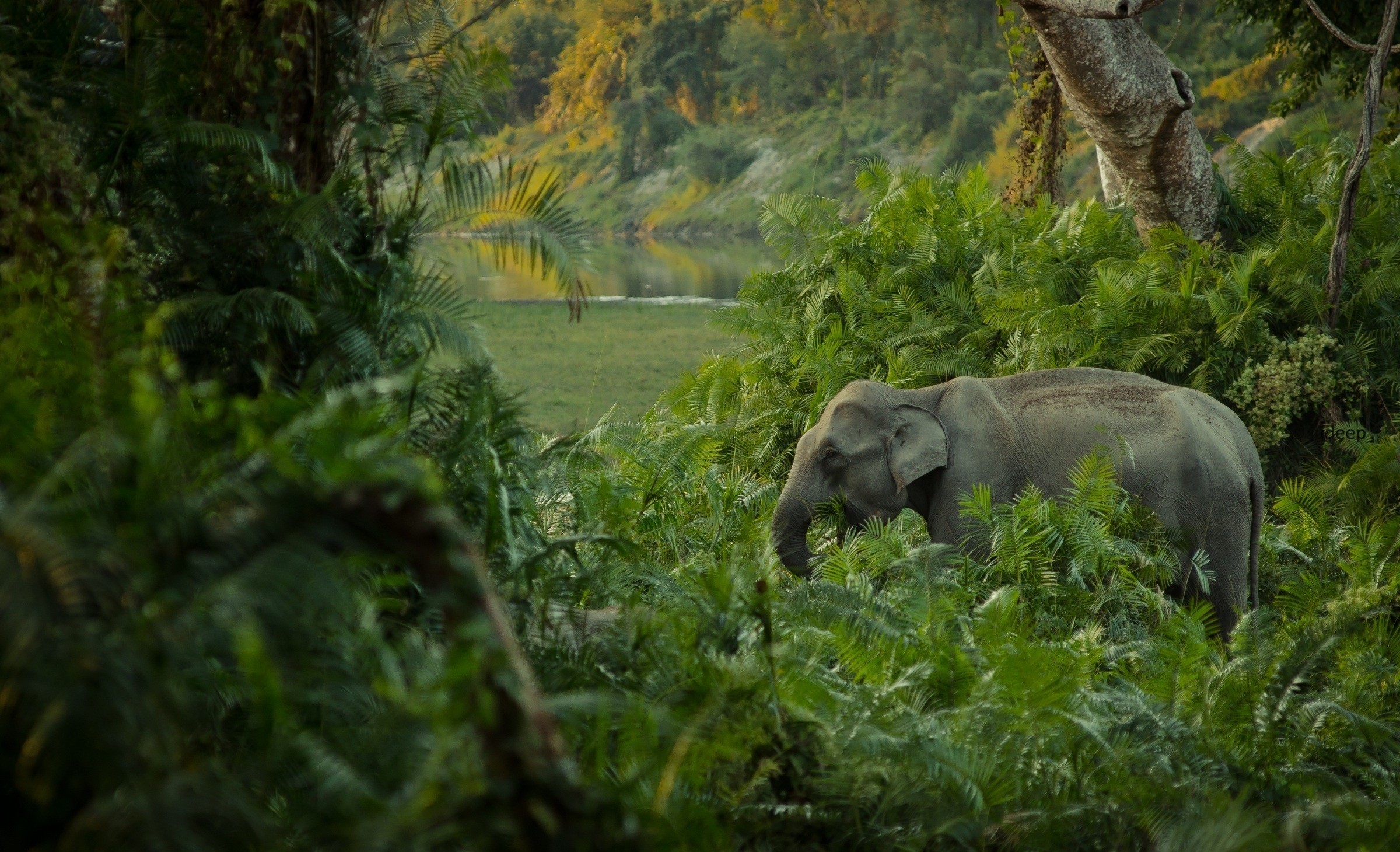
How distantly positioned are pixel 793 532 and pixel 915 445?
0.75 meters

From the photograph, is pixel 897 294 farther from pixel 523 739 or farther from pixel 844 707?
pixel 523 739

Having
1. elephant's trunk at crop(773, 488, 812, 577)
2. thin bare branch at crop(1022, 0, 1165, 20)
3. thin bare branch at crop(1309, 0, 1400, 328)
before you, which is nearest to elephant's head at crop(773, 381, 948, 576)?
elephant's trunk at crop(773, 488, 812, 577)

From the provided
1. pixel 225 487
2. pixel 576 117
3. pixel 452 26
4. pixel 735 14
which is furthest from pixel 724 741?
pixel 735 14

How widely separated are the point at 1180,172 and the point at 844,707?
6837 millimetres

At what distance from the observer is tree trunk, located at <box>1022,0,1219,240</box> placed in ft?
26.7

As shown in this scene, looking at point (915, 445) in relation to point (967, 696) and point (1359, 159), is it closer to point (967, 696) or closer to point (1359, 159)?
point (967, 696)

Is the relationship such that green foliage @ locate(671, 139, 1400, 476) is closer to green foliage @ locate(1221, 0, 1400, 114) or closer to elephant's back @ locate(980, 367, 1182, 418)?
green foliage @ locate(1221, 0, 1400, 114)

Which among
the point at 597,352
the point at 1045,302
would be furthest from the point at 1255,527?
the point at 597,352

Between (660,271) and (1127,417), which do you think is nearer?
(1127,417)

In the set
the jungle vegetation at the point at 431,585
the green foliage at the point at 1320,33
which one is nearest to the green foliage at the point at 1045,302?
the green foliage at the point at 1320,33

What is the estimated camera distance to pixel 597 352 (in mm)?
14359

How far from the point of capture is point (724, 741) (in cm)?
232

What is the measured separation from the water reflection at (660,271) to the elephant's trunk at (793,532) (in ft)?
29.2

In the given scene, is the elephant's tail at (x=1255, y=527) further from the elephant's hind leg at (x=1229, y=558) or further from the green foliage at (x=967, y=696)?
the green foliage at (x=967, y=696)
